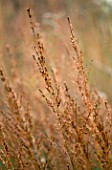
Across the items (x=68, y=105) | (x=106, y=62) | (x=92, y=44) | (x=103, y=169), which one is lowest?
(x=103, y=169)

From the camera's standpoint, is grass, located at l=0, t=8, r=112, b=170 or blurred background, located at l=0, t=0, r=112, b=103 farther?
blurred background, located at l=0, t=0, r=112, b=103

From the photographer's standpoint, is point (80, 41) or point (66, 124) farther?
point (80, 41)

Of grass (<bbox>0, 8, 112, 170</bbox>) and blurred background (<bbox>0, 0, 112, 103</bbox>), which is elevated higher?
blurred background (<bbox>0, 0, 112, 103</bbox>)

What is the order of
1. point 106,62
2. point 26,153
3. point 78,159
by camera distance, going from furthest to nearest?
point 106,62 → point 26,153 → point 78,159

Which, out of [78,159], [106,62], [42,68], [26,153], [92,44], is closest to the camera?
[42,68]

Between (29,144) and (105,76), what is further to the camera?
(105,76)

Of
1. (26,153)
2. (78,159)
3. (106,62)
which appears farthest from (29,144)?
(106,62)

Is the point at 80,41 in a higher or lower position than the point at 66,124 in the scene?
higher

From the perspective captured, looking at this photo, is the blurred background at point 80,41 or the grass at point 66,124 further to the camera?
the blurred background at point 80,41

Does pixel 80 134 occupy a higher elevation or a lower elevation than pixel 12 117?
lower

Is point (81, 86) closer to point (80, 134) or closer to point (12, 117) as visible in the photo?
point (80, 134)
